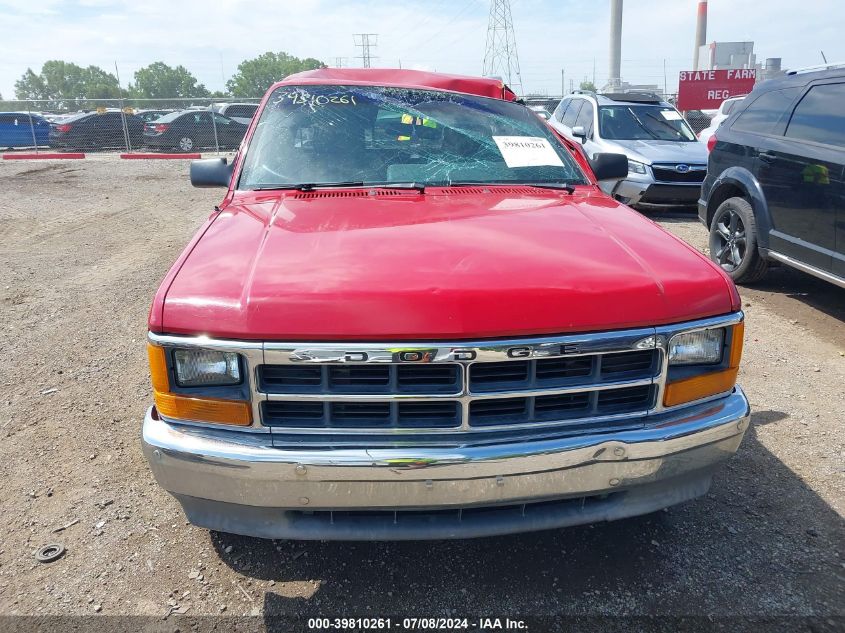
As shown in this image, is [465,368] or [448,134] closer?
[465,368]

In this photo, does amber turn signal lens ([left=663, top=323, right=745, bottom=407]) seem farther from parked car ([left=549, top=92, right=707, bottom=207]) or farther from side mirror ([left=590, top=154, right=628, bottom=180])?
parked car ([left=549, top=92, right=707, bottom=207])

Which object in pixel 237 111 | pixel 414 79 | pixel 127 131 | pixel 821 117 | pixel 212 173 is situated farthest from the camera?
pixel 237 111

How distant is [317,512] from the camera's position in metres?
2.14

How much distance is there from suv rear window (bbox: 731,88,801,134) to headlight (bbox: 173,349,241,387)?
5574mm

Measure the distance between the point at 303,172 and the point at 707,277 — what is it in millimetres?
1916

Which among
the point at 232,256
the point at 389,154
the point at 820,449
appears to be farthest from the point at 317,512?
the point at 820,449

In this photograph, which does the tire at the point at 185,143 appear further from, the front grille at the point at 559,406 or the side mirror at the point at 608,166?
the front grille at the point at 559,406

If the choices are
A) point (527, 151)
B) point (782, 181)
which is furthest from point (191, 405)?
point (782, 181)

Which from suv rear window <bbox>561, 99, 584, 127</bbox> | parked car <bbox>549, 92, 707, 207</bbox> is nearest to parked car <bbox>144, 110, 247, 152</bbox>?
suv rear window <bbox>561, 99, 584, 127</bbox>

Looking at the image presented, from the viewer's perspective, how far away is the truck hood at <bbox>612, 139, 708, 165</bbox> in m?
9.45

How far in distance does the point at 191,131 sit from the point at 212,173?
19730 mm

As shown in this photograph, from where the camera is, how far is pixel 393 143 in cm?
338

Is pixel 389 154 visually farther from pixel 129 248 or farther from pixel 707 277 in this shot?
pixel 129 248

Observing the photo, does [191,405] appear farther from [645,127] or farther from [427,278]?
[645,127]
